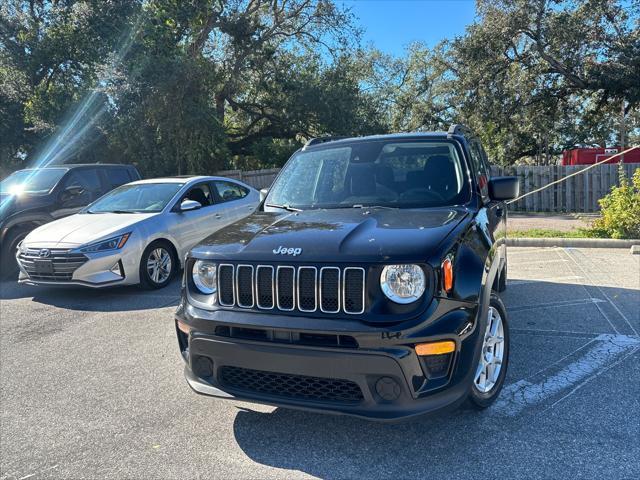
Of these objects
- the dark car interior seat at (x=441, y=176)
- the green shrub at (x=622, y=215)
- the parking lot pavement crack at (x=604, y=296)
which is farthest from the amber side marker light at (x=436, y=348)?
the green shrub at (x=622, y=215)

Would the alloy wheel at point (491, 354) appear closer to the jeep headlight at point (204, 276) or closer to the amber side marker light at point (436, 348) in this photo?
the amber side marker light at point (436, 348)

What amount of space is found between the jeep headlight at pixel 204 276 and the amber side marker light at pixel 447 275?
1429 mm

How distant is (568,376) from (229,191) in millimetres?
6583

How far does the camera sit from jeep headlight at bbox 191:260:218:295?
3.31m

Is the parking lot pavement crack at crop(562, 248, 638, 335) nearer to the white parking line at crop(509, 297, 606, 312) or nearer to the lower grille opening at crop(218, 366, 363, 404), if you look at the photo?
the white parking line at crop(509, 297, 606, 312)

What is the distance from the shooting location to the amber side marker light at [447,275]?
9.39 ft

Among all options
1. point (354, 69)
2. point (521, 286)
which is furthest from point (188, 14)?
point (521, 286)

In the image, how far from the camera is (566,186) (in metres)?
16.0

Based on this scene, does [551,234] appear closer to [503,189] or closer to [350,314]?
[503,189]

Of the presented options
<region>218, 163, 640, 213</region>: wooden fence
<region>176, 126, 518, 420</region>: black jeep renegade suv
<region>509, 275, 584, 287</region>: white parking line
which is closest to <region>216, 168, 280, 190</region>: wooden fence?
<region>218, 163, 640, 213</region>: wooden fence

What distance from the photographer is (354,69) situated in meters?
22.8

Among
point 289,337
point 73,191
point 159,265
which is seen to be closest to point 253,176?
point 73,191

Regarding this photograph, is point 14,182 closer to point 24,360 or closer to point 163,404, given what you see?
point 24,360

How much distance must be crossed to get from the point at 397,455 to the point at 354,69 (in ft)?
71.3
